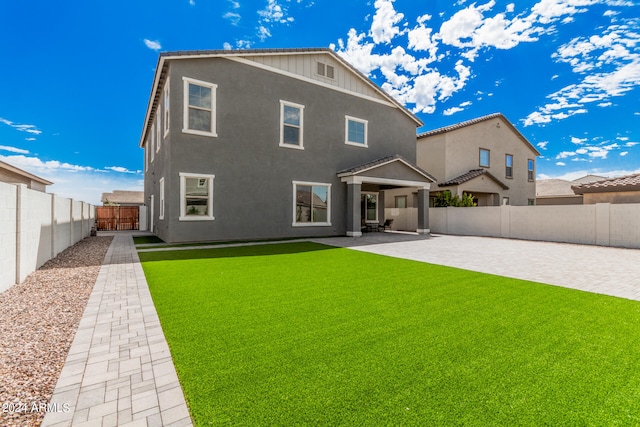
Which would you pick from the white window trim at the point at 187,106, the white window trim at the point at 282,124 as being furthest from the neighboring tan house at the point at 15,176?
the white window trim at the point at 282,124

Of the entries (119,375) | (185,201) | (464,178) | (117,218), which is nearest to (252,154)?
(185,201)

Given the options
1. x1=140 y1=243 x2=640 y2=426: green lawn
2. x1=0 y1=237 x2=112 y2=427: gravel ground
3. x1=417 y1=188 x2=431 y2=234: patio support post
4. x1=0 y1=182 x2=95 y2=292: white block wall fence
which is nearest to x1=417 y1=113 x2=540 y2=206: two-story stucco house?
x1=417 y1=188 x2=431 y2=234: patio support post

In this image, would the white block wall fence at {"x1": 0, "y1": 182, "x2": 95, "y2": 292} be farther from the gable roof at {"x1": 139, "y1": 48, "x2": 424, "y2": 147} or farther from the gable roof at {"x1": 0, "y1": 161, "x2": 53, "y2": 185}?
the gable roof at {"x1": 0, "y1": 161, "x2": 53, "y2": 185}

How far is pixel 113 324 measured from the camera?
3.87 meters

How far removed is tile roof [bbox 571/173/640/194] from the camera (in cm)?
1392

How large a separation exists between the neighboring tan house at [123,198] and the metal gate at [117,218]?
3224cm

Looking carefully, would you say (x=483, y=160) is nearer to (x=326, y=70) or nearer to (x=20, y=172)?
(x=326, y=70)

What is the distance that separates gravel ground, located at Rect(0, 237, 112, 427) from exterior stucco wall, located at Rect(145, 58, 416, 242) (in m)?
6.19

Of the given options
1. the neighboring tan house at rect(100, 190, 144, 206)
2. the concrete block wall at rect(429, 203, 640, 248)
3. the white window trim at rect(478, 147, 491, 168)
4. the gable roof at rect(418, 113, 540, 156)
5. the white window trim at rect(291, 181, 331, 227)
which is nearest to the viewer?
the concrete block wall at rect(429, 203, 640, 248)

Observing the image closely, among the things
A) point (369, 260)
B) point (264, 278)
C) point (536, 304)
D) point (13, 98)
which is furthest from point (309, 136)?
point (13, 98)

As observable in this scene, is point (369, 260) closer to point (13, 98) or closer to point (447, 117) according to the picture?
point (447, 117)

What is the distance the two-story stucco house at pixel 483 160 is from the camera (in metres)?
21.3

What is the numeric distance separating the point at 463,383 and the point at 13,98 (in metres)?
36.9

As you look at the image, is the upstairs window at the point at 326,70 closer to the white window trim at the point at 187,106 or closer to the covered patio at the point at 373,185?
the covered patio at the point at 373,185
